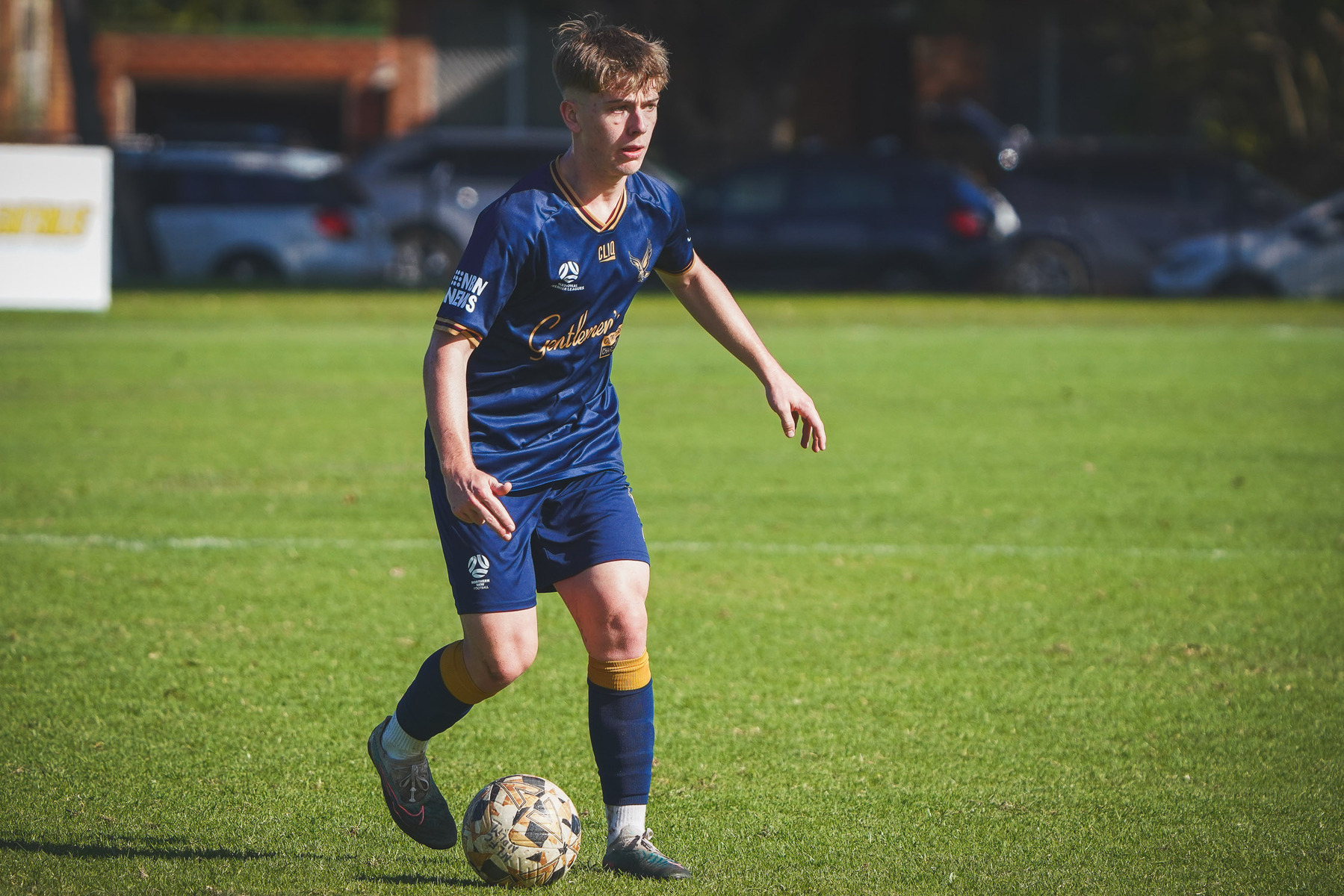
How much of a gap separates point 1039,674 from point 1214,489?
4.15m

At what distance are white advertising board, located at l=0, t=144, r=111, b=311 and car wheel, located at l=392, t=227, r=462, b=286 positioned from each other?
5702 millimetres

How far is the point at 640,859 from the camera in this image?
376 centimetres

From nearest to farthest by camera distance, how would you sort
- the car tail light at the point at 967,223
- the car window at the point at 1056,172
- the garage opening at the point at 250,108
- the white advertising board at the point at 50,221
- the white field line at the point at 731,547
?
the white field line at the point at 731,547 → the white advertising board at the point at 50,221 → the car tail light at the point at 967,223 → the car window at the point at 1056,172 → the garage opening at the point at 250,108

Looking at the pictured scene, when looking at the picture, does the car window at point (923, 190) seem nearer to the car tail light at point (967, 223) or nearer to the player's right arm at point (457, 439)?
the car tail light at point (967, 223)

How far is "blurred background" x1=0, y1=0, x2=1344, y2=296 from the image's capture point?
22.1m

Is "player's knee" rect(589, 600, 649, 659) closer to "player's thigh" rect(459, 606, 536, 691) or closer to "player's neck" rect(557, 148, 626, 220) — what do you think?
"player's thigh" rect(459, 606, 536, 691)

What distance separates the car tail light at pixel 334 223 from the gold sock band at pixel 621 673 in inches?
758

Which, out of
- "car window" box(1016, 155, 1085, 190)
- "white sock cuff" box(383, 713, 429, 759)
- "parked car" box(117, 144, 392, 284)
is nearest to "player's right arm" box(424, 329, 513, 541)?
"white sock cuff" box(383, 713, 429, 759)

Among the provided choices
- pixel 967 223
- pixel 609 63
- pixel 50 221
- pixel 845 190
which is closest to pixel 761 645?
pixel 609 63

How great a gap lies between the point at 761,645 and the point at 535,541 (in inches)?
89.9

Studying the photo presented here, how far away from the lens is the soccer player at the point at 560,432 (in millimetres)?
3592

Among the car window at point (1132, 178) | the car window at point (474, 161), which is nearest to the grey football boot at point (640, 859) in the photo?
the car window at point (1132, 178)

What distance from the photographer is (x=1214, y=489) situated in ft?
30.3

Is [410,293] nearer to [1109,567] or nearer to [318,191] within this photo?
[318,191]
